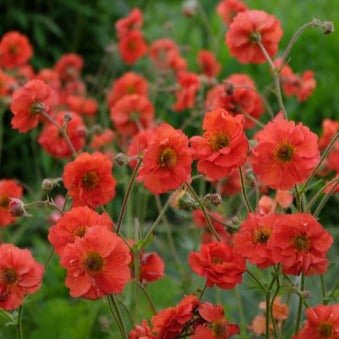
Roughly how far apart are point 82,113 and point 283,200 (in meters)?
1.52

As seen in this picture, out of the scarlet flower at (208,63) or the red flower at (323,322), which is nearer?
the red flower at (323,322)

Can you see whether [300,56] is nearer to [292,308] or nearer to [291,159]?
[292,308]

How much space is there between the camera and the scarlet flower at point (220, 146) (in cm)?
184

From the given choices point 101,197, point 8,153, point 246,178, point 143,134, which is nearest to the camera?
point 101,197

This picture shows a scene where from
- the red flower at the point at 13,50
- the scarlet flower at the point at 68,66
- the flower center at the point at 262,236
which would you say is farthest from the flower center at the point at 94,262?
the scarlet flower at the point at 68,66

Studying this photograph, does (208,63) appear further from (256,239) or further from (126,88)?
(256,239)

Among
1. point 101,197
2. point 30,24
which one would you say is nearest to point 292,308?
point 101,197

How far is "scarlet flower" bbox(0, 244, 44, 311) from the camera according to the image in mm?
1870

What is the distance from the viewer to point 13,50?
3486mm

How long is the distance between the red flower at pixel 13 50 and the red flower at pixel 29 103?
1330 millimetres

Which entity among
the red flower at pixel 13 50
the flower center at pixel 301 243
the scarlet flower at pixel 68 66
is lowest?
the scarlet flower at pixel 68 66

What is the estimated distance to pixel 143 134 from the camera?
246cm

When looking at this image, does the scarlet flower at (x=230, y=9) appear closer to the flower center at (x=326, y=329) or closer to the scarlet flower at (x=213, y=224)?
the scarlet flower at (x=213, y=224)

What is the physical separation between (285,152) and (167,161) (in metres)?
0.21
